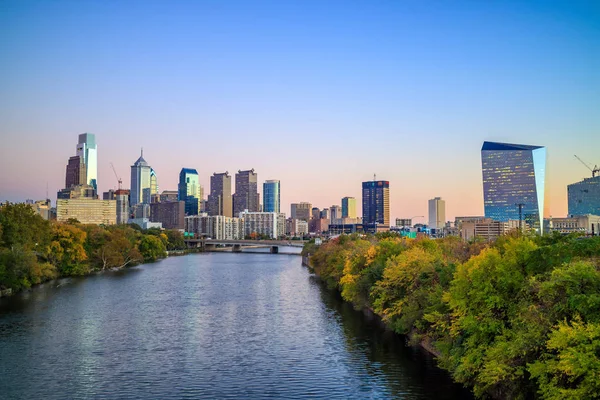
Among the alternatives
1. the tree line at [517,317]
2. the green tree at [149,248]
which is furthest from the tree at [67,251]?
the tree line at [517,317]

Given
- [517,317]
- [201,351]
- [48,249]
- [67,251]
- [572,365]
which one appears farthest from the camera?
[67,251]

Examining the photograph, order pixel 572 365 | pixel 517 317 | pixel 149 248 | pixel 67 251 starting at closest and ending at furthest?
pixel 572 365, pixel 517 317, pixel 67 251, pixel 149 248

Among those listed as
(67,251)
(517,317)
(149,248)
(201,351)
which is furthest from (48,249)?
(517,317)

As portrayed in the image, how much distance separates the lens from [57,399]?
3069 centimetres

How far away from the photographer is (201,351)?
1635 inches

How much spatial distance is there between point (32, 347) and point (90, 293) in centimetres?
3213

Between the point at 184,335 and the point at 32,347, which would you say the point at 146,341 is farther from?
the point at 32,347

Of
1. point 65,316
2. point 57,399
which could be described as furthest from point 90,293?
point 57,399

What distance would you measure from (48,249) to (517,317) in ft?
263

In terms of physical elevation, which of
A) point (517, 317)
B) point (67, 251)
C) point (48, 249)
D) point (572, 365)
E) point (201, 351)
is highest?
point (48, 249)

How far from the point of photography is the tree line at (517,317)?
22250 millimetres

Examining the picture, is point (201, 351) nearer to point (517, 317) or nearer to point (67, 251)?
point (517, 317)

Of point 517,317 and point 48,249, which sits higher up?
point 48,249

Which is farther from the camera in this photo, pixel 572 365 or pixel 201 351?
pixel 201 351
